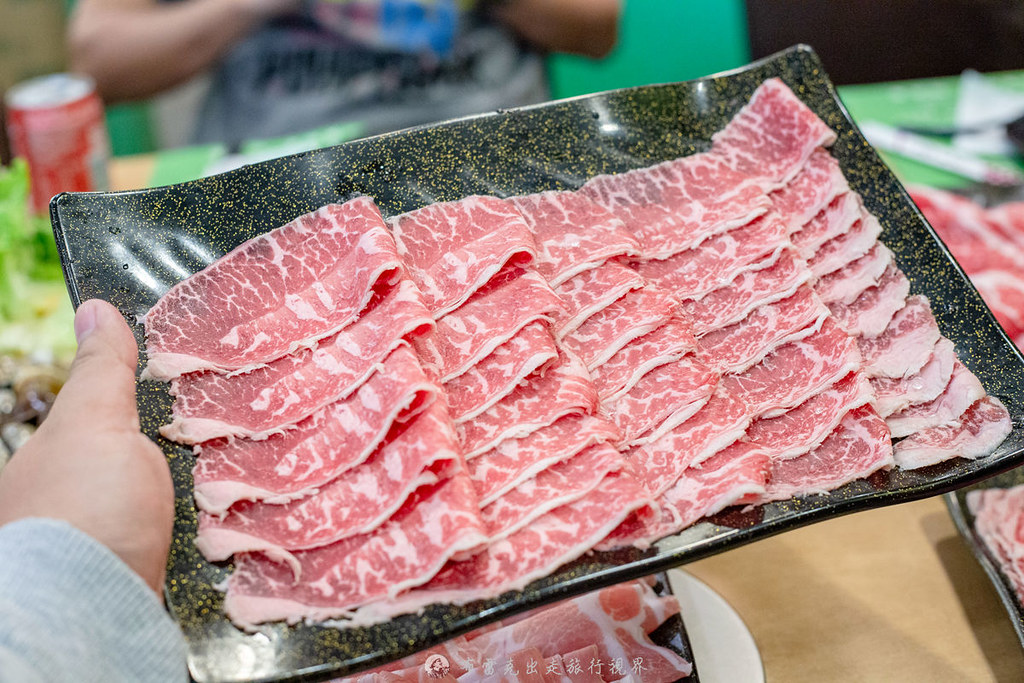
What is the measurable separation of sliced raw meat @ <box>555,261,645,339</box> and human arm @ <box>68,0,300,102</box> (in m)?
2.87

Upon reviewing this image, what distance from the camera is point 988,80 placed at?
12.7 feet

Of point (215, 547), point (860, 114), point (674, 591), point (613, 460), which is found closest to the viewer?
point (215, 547)

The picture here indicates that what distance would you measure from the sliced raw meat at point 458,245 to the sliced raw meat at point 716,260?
0.30m

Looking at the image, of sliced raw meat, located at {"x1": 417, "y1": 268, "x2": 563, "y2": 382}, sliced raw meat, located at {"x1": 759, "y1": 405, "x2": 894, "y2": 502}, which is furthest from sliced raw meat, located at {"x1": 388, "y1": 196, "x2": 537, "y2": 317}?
sliced raw meat, located at {"x1": 759, "y1": 405, "x2": 894, "y2": 502}

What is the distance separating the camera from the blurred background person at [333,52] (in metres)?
3.89

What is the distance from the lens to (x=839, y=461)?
1525 millimetres

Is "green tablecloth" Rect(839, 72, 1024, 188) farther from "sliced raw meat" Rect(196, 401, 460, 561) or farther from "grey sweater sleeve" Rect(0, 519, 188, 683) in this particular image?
"grey sweater sleeve" Rect(0, 519, 188, 683)

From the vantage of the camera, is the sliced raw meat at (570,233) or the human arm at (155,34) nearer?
the sliced raw meat at (570,233)

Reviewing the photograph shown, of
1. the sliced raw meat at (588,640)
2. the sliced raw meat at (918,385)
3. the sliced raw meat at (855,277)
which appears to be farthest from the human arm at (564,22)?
the sliced raw meat at (588,640)

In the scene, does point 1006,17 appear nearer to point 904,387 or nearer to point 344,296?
point 904,387

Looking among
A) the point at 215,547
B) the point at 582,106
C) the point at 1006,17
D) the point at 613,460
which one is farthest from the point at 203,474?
the point at 1006,17

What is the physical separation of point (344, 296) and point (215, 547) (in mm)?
491

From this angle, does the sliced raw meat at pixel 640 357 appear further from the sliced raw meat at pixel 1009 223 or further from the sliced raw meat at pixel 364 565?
the sliced raw meat at pixel 1009 223

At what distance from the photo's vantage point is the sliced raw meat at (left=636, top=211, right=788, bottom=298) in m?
1.75
